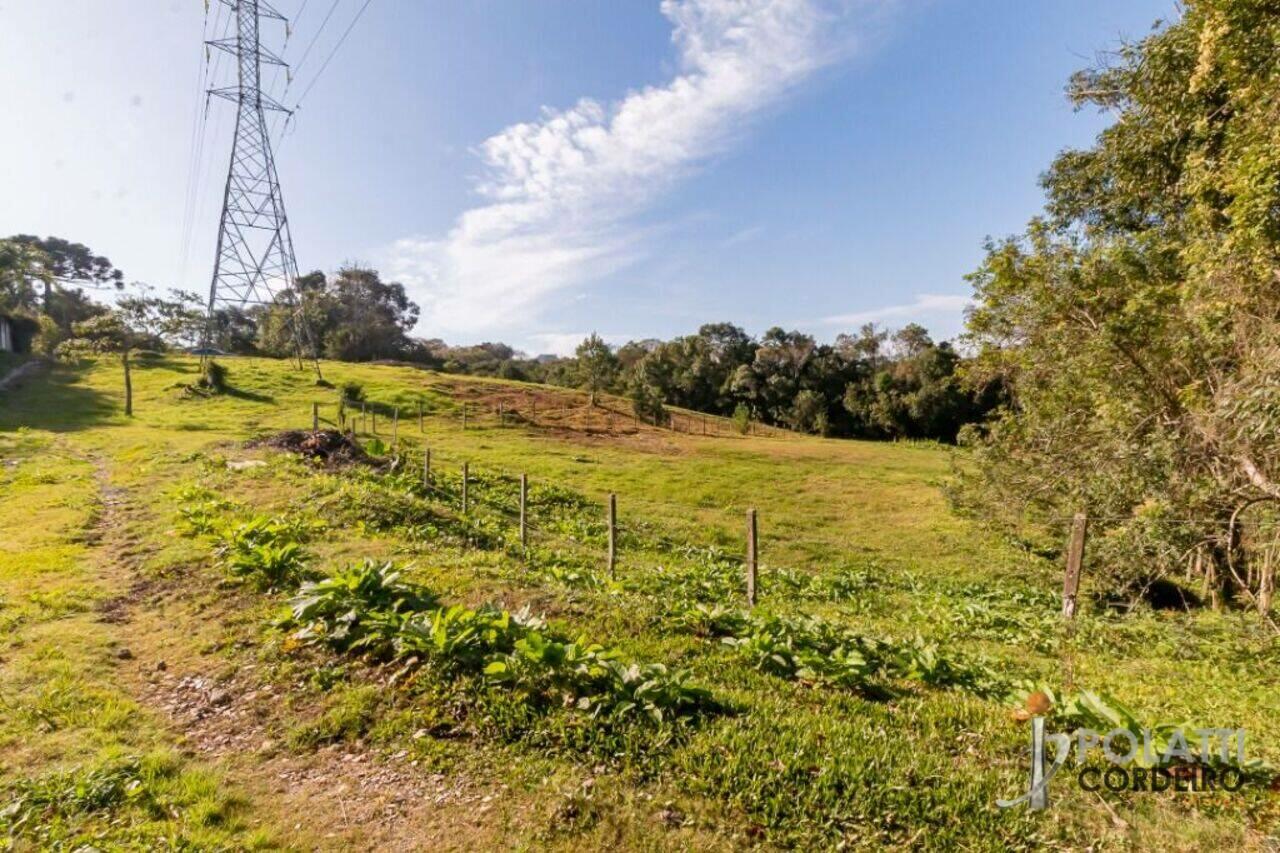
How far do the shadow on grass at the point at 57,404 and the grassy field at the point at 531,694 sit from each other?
19807 mm

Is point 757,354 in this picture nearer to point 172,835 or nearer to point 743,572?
point 743,572

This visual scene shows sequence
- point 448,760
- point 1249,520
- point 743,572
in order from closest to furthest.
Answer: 1. point 448,760
2. point 1249,520
3. point 743,572

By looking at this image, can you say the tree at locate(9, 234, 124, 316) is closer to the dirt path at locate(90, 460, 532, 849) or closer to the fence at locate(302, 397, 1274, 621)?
the fence at locate(302, 397, 1274, 621)

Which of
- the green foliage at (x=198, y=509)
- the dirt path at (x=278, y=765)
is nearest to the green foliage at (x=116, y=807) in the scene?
the dirt path at (x=278, y=765)

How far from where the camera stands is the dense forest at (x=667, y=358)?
58719mm

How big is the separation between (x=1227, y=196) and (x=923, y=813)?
42.2ft

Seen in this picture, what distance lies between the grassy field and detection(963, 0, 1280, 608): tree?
88.8 inches

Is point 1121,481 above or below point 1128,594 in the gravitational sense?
above

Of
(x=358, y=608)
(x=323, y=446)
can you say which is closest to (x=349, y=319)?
(x=323, y=446)

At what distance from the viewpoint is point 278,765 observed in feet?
14.3

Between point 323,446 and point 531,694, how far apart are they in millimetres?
17145

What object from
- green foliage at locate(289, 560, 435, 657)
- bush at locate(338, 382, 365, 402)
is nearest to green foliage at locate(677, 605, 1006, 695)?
green foliage at locate(289, 560, 435, 657)

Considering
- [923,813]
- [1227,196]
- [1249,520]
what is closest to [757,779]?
[923,813]

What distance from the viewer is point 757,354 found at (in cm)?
7269
